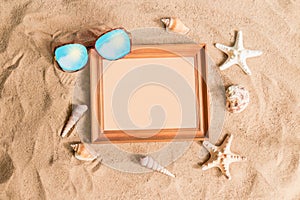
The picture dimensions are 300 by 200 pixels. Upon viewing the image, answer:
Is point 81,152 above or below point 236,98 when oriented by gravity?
below

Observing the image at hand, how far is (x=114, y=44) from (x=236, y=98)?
50cm

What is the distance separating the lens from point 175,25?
134 cm

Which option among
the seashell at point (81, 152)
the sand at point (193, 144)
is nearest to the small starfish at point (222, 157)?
the sand at point (193, 144)

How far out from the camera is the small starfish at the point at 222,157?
1.32m

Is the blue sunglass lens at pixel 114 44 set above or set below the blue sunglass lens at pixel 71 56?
above

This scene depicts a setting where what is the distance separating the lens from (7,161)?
1.34 metres

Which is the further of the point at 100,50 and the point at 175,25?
the point at 175,25

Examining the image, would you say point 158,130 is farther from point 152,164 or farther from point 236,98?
point 236,98

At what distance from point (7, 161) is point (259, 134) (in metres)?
0.98

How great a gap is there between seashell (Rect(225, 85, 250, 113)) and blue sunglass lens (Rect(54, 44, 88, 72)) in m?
0.56

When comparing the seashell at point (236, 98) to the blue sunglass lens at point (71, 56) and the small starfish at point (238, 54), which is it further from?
the blue sunglass lens at point (71, 56)

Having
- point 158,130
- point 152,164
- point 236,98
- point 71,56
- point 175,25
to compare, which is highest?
point 175,25

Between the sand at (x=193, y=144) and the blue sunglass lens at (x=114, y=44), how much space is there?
0.17 meters

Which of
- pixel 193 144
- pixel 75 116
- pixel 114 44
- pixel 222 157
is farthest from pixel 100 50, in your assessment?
pixel 222 157
